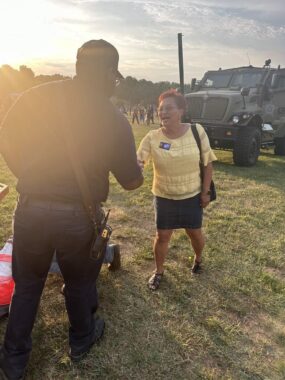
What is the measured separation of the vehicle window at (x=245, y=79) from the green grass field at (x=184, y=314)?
6197 mm

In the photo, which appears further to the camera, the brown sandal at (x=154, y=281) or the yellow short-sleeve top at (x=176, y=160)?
the brown sandal at (x=154, y=281)

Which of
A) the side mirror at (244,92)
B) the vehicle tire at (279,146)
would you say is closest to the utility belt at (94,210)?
the side mirror at (244,92)

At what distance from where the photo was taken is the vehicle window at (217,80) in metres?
10.8

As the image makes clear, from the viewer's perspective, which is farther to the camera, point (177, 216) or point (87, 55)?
point (177, 216)

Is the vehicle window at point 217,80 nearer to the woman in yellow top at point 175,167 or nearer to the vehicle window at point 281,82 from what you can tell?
the vehicle window at point 281,82

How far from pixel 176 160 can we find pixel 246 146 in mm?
6415

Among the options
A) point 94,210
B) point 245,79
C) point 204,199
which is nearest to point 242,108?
point 245,79

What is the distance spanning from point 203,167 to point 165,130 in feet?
1.52

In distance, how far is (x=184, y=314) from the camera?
10.3 feet

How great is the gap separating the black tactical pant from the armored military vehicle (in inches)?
294

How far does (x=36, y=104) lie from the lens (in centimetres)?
196

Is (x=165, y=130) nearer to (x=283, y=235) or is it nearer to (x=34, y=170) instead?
(x=34, y=170)

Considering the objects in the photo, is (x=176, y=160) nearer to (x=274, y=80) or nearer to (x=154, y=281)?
(x=154, y=281)

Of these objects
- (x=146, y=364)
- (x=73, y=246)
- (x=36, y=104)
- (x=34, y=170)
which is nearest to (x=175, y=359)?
(x=146, y=364)
